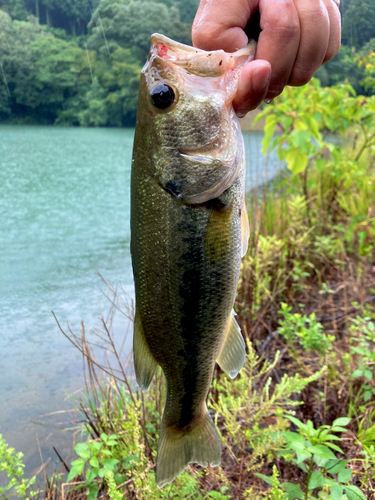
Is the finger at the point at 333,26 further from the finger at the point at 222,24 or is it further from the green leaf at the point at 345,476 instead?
the green leaf at the point at 345,476

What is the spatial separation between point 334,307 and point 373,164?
349 cm

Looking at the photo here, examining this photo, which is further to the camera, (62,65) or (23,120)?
(62,65)

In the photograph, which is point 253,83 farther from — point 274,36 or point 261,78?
point 274,36

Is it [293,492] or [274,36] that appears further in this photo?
[293,492]

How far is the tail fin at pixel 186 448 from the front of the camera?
142cm

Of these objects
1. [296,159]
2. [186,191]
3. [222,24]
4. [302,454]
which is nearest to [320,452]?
[302,454]

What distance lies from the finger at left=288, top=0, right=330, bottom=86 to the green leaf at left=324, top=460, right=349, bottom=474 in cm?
145

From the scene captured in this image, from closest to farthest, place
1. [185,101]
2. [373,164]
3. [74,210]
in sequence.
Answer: [185,101]
[373,164]
[74,210]

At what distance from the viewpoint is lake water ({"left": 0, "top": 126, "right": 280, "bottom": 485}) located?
2977mm

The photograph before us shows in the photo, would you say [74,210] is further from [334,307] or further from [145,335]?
[145,335]

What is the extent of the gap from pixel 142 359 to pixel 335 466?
89 cm

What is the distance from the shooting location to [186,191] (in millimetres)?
1176

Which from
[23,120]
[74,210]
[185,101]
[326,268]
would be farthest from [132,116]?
[185,101]

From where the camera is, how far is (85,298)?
4.38 m
